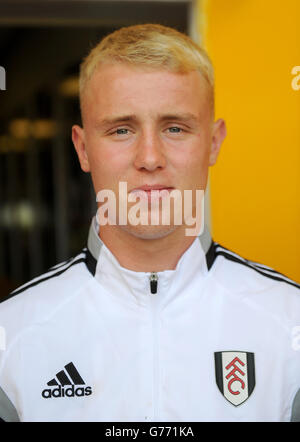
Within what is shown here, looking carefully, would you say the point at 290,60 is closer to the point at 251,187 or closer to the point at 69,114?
the point at 251,187

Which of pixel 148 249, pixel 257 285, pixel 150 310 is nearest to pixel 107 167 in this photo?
pixel 148 249

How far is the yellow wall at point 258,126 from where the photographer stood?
4.76 ft

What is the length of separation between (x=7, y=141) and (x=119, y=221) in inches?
233

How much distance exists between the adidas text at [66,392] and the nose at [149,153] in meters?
0.43

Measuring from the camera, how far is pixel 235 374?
1025 mm

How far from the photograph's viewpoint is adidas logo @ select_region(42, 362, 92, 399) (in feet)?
3.35

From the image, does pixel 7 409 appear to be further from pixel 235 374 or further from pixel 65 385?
pixel 235 374

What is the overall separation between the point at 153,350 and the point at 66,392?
0.59ft

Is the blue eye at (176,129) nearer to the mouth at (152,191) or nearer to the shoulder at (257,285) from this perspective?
the mouth at (152,191)

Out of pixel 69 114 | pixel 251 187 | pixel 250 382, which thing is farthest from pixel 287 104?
pixel 69 114

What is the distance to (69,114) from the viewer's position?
187 inches

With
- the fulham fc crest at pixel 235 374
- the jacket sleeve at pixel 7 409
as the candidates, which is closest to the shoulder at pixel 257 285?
the fulham fc crest at pixel 235 374

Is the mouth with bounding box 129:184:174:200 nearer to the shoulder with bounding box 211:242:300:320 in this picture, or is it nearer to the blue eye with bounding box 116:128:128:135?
the blue eye with bounding box 116:128:128:135

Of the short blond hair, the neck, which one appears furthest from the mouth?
the short blond hair
